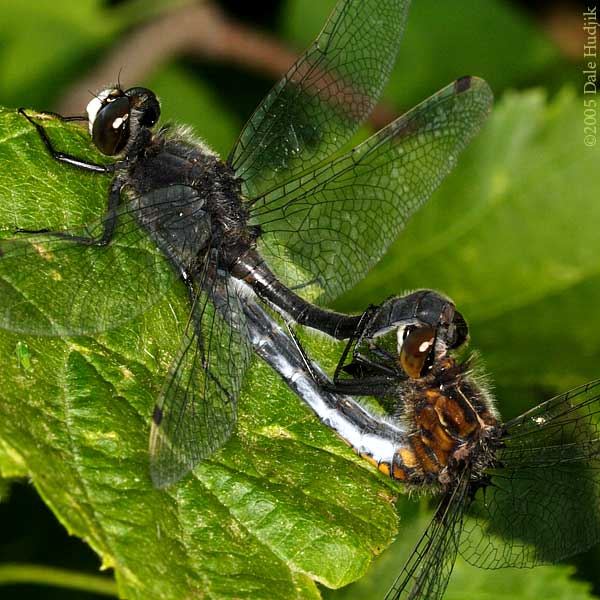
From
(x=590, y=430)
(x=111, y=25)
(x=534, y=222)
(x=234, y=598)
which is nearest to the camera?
(x=234, y=598)

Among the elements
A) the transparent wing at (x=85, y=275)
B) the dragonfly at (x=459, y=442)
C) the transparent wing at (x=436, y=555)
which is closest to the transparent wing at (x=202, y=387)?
the transparent wing at (x=85, y=275)

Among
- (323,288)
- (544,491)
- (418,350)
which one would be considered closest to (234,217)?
(323,288)

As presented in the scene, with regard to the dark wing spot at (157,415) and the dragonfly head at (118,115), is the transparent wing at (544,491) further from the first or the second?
the dragonfly head at (118,115)

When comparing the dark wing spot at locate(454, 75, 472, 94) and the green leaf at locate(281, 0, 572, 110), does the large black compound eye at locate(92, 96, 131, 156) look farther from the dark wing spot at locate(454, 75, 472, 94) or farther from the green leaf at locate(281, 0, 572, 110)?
the green leaf at locate(281, 0, 572, 110)

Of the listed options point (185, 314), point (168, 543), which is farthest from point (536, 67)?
point (168, 543)

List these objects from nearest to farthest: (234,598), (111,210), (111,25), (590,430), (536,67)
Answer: (234,598) → (111,210) → (590,430) → (111,25) → (536,67)

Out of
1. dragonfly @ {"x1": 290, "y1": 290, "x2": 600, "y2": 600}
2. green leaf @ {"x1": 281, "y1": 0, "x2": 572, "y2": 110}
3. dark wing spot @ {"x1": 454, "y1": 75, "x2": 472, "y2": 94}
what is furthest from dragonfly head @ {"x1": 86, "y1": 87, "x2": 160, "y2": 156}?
green leaf @ {"x1": 281, "y1": 0, "x2": 572, "y2": 110}

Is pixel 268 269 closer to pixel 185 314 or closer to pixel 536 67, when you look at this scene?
pixel 185 314
